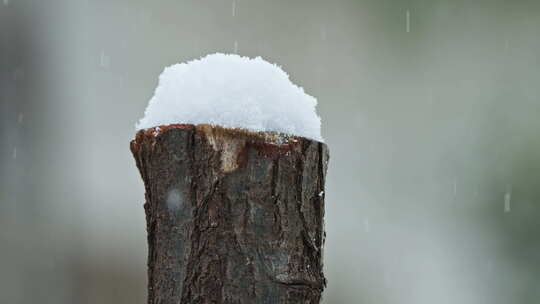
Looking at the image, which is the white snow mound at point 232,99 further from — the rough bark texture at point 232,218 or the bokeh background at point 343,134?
the bokeh background at point 343,134

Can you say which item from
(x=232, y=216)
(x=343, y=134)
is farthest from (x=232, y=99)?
(x=343, y=134)

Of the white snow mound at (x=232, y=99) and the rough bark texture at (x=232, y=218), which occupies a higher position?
the white snow mound at (x=232, y=99)

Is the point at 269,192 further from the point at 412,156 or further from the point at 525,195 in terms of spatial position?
the point at 412,156

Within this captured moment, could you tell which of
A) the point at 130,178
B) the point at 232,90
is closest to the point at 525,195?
the point at 130,178

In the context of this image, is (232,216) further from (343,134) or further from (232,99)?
(343,134)

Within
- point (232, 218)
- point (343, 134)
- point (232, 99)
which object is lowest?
point (232, 218)

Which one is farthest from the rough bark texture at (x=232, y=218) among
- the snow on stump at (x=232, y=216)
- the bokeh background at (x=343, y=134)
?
the bokeh background at (x=343, y=134)

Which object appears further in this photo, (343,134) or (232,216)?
(343,134)

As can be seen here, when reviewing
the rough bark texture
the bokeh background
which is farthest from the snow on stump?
the bokeh background
